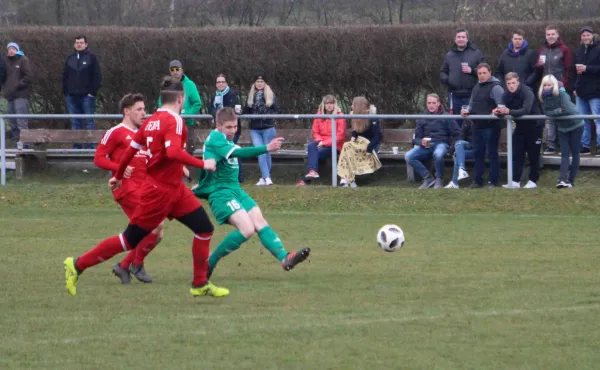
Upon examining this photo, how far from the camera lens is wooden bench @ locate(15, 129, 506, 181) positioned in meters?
16.7

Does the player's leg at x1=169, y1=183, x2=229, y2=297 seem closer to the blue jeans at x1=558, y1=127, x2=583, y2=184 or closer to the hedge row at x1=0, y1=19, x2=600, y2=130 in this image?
the blue jeans at x1=558, y1=127, x2=583, y2=184

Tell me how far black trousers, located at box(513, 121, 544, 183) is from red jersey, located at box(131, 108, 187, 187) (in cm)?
737

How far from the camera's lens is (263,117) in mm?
16219


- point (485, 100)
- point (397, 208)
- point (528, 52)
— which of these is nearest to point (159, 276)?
point (397, 208)

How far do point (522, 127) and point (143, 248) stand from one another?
23.4ft

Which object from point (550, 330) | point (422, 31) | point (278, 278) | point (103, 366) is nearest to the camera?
point (103, 366)

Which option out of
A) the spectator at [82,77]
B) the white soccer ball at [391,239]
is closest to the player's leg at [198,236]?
the white soccer ball at [391,239]

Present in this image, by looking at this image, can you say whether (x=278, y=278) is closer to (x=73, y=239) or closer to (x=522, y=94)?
(x=73, y=239)

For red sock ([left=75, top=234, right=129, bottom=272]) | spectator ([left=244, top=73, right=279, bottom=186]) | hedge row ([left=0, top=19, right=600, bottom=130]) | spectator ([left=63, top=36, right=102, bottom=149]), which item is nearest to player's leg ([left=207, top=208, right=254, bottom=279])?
red sock ([left=75, top=234, right=129, bottom=272])

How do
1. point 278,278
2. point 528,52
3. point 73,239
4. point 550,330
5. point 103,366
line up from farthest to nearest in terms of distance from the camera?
point 528,52
point 73,239
point 278,278
point 550,330
point 103,366

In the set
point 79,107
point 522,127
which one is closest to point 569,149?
point 522,127

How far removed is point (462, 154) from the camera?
15367mm

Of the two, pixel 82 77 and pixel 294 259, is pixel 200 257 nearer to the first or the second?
pixel 294 259

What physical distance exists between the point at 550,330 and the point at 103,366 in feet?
9.74
